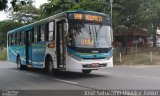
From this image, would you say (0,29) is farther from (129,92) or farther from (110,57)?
(129,92)

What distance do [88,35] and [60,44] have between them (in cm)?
154

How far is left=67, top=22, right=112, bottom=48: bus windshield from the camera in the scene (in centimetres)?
1662

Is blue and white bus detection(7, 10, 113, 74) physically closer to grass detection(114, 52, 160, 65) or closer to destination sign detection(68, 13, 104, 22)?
destination sign detection(68, 13, 104, 22)

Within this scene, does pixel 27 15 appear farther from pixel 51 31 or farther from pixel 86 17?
pixel 86 17

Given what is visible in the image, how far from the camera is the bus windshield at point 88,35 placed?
1662cm

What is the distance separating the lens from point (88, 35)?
16.8 metres

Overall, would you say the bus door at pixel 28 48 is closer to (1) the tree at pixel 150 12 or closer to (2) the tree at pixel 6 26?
(1) the tree at pixel 150 12

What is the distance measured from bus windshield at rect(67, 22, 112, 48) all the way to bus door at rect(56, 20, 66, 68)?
600 millimetres

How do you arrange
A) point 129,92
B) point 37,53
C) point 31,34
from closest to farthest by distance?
point 129,92 → point 37,53 → point 31,34

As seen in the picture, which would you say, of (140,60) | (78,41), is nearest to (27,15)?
(140,60)

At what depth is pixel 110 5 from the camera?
1433 inches

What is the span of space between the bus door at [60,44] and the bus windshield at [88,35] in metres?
0.60

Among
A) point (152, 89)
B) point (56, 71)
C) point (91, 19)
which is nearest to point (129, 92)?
point (152, 89)

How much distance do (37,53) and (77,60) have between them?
5004mm
